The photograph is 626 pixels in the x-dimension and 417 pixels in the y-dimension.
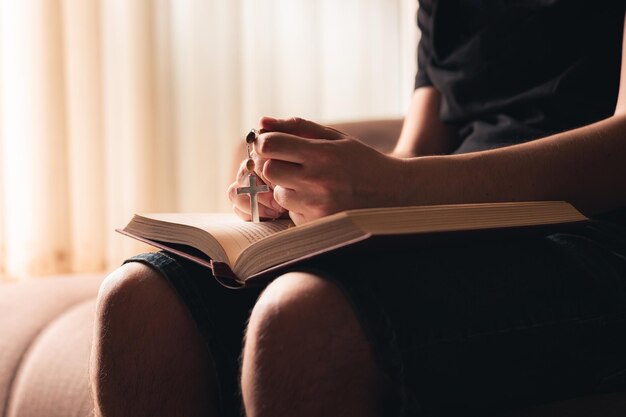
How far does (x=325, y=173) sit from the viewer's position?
23.1 inches

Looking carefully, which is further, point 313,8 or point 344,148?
point 313,8

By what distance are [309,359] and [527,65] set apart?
0.59 metres

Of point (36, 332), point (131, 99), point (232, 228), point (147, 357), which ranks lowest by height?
point (36, 332)

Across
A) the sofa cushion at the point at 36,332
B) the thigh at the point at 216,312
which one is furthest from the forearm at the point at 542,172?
the sofa cushion at the point at 36,332

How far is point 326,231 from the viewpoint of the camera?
51 centimetres

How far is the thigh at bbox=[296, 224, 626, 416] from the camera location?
0.52m

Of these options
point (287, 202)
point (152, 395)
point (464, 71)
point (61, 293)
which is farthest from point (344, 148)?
point (61, 293)

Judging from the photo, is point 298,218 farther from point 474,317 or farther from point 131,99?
point 131,99

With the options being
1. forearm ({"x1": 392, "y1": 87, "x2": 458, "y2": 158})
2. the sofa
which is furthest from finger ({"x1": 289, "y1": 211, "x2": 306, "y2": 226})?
forearm ({"x1": 392, "y1": 87, "x2": 458, "y2": 158})

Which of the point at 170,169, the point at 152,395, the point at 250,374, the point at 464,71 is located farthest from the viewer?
the point at 170,169

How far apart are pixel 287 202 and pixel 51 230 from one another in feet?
5.82

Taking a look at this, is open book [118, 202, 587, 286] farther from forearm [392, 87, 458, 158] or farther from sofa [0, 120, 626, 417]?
forearm [392, 87, 458, 158]

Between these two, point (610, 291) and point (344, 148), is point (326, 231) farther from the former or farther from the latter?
point (610, 291)

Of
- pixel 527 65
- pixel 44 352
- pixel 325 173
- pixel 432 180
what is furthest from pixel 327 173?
pixel 44 352
